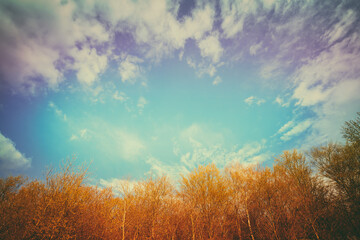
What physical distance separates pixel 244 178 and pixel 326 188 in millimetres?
7541

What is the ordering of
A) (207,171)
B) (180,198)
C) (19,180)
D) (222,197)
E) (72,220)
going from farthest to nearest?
(19,180) < (180,198) < (207,171) < (222,197) < (72,220)

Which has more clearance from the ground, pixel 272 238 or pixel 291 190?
pixel 291 190

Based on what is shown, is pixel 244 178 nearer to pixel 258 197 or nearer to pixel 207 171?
pixel 258 197

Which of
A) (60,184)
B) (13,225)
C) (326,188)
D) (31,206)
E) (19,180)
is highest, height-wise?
(19,180)

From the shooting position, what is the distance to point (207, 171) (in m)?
15.3

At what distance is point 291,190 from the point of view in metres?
13.4

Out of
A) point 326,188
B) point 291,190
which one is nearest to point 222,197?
point 291,190

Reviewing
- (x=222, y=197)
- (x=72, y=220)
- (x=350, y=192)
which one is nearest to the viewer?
(x=72, y=220)

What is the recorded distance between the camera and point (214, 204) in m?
14.0

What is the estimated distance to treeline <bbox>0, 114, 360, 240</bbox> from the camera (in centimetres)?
1003

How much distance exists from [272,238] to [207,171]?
22.5ft

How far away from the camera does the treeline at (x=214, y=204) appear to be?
10.0 m

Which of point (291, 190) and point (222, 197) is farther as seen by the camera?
point (222, 197)

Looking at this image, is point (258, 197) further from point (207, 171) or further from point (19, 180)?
point (19, 180)
